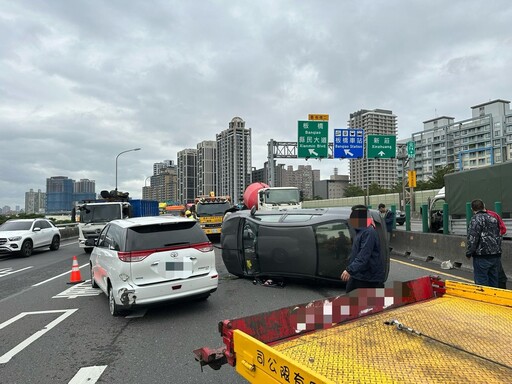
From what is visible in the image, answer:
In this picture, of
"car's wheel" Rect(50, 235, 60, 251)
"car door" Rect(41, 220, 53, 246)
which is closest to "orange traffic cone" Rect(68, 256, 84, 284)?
"car door" Rect(41, 220, 53, 246)

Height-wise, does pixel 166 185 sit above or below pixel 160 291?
above

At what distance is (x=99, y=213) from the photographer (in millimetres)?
16375

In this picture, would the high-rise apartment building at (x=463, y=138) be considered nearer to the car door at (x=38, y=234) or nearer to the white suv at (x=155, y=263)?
the car door at (x=38, y=234)

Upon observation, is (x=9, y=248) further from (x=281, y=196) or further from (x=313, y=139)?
(x=313, y=139)

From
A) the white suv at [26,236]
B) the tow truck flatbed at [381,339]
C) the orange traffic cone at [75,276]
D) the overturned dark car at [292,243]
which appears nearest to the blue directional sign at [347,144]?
the white suv at [26,236]

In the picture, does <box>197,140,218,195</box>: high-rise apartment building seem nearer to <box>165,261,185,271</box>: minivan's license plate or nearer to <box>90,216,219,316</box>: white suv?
<box>90,216,219,316</box>: white suv

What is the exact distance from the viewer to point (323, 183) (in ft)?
330

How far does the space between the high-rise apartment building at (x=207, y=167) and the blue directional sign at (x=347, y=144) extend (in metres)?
48.0

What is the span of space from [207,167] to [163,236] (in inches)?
2702

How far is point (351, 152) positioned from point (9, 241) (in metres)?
20.5

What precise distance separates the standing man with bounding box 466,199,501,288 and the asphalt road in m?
2.57

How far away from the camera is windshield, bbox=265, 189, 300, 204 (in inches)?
786

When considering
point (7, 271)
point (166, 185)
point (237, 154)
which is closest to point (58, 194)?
point (237, 154)

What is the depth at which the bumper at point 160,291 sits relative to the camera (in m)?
5.79
